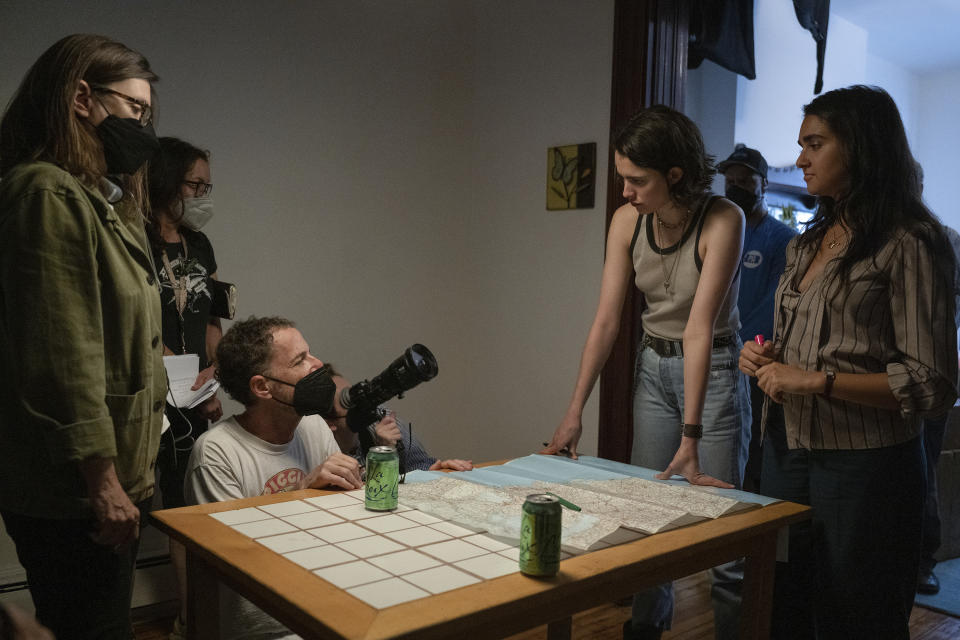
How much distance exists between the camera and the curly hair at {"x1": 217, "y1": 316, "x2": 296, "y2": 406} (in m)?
1.71

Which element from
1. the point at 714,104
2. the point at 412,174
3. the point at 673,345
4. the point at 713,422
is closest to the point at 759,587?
the point at 713,422

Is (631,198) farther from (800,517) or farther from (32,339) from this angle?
(32,339)

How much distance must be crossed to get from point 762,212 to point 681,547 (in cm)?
227

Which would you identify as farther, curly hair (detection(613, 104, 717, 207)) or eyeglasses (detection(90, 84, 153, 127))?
curly hair (detection(613, 104, 717, 207))

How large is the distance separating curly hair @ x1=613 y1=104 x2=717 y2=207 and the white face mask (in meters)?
1.25

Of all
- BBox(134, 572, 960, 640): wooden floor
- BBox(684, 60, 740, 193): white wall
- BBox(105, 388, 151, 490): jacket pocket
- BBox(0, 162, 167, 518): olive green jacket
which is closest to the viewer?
BBox(0, 162, 167, 518): olive green jacket

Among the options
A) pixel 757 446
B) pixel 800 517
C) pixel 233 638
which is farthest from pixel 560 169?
pixel 233 638

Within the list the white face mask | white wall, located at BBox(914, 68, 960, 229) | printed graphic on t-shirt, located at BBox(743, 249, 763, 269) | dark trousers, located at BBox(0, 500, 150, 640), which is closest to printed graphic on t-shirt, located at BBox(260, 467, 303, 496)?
dark trousers, located at BBox(0, 500, 150, 640)

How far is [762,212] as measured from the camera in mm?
3209

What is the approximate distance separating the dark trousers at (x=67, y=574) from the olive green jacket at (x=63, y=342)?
42 millimetres

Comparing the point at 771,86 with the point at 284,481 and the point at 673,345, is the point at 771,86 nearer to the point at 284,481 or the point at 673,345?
the point at 673,345

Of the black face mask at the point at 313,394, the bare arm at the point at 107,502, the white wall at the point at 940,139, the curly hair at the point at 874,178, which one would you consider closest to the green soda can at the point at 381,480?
the black face mask at the point at 313,394

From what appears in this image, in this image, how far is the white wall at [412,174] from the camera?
112 inches

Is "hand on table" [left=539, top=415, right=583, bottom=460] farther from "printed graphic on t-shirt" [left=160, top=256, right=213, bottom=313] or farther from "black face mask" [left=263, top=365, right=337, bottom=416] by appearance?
"printed graphic on t-shirt" [left=160, top=256, right=213, bottom=313]
